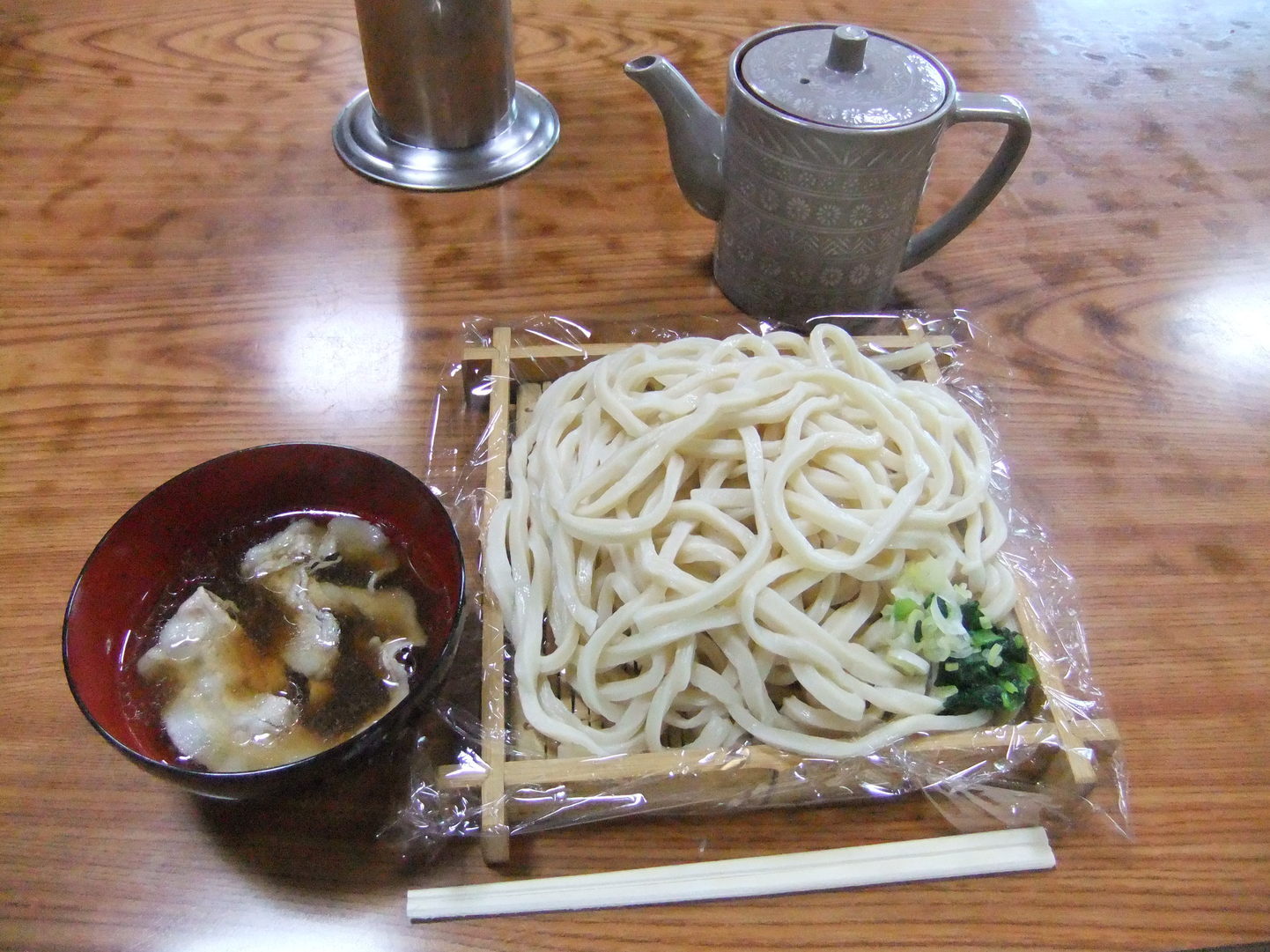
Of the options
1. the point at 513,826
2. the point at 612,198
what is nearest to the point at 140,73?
the point at 612,198

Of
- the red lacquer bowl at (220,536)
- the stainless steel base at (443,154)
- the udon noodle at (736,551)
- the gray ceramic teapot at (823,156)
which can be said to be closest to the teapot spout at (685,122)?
the gray ceramic teapot at (823,156)

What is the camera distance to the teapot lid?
104 centimetres

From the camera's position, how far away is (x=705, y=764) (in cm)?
79

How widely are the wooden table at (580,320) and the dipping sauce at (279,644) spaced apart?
98mm

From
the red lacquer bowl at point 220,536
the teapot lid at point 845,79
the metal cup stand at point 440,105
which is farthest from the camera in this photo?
the metal cup stand at point 440,105

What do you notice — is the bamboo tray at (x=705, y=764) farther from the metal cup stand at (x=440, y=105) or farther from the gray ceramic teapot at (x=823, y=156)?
the metal cup stand at (x=440, y=105)

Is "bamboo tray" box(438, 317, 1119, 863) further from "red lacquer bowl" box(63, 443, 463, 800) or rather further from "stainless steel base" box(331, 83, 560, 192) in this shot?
"stainless steel base" box(331, 83, 560, 192)

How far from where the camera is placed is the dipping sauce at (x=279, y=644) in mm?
797

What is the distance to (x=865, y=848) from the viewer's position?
83 centimetres

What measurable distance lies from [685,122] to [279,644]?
2.74 feet

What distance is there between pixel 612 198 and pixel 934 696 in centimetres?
103

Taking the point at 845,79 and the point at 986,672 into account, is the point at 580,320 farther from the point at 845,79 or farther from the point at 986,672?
the point at 986,672

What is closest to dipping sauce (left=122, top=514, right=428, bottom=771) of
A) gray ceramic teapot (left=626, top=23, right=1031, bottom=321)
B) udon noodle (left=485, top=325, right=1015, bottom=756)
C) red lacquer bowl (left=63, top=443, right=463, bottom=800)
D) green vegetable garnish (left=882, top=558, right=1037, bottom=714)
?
red lacquer bowl (left=63, top=443, right=463, bottom=800)

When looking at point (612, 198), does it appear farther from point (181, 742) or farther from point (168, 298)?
point (181, 742)
